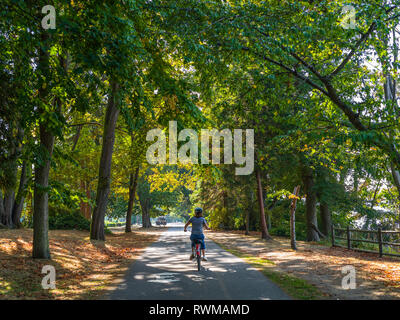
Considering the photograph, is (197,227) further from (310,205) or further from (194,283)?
(310,205)

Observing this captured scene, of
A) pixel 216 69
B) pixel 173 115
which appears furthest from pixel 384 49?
pixel 173 115

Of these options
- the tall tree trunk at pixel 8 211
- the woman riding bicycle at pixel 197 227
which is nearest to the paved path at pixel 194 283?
the woman riding bicycle at pixel 197 227

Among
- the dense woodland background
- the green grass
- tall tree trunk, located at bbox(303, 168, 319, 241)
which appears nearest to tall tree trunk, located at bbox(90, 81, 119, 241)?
the dense woodland background

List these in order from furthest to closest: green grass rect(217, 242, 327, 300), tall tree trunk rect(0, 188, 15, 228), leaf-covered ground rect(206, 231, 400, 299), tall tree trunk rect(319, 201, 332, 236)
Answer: tall tree trunk rect(319, 201, 332, 236)
tall tree trunk rect(0, 188, 15, 228)
leaf-covered ground rect(206, 231, 400, 299)
green grass rect(217, 242, 327, 300)

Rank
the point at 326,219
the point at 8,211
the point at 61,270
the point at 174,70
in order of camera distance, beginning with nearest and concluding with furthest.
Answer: the point at 61,270 → the point at 174,70 → the point at 8,211 → the point at 326,219

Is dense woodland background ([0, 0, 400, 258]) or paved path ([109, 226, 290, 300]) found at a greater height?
dense woodland background ([0, 0, 400, 258])

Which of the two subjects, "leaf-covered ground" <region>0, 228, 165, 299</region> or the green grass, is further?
"leaf-covered ground" <region>0, 228, 165, 299</region>

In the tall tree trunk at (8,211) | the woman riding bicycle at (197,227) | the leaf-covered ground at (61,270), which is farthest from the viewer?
the tall tree trunk at (8,211)

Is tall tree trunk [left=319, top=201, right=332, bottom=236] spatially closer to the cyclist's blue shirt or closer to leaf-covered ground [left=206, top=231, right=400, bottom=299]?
leaf-covered ground [left=206, top=231, right=400, bottom=299]

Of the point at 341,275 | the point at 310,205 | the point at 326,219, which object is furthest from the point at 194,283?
the point at 326,219

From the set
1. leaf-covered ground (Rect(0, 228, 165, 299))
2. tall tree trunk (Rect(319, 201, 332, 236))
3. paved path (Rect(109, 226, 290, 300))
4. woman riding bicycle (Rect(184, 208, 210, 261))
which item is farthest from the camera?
tall tree trunk (Rect(319, 201, 332, 236))

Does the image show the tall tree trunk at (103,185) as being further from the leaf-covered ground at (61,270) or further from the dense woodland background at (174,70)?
the leaf-covered ground at (61,270)

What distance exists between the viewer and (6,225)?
65.1 ft
